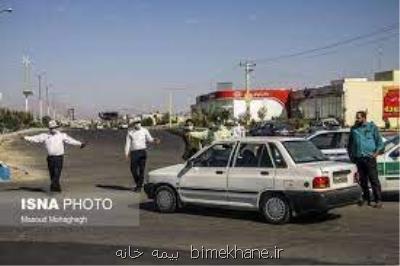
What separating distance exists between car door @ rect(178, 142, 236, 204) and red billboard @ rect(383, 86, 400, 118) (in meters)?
83.6

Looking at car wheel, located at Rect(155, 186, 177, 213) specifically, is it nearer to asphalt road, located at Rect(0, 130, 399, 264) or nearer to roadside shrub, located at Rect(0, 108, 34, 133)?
asphalt road, located at Rect(0, 130, 399, 264)

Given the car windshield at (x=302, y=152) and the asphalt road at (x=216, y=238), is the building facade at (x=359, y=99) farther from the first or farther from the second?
the asphalt road at (x=216, y=238)

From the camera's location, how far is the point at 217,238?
1111 centimetres

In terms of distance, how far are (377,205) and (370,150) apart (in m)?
1.00

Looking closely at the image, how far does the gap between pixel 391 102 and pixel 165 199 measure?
3334 inches

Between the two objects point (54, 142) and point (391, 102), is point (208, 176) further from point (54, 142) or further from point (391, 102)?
point (391, 102)

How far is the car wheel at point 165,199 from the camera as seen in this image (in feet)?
46.2

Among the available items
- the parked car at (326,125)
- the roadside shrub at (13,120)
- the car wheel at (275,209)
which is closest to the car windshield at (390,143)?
the car wheel at (275,209)

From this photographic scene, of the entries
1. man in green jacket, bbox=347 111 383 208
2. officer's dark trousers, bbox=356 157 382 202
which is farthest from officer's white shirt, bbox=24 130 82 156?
officer's dark trousers, bbox=356 157 382 202

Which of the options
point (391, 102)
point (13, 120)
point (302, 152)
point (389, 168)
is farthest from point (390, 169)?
point (13, 120)

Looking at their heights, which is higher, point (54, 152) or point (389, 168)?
point (54, 152)

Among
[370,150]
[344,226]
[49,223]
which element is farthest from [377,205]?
[49,223]

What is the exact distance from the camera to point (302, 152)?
13.1m

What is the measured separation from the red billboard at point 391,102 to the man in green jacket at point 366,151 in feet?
269
